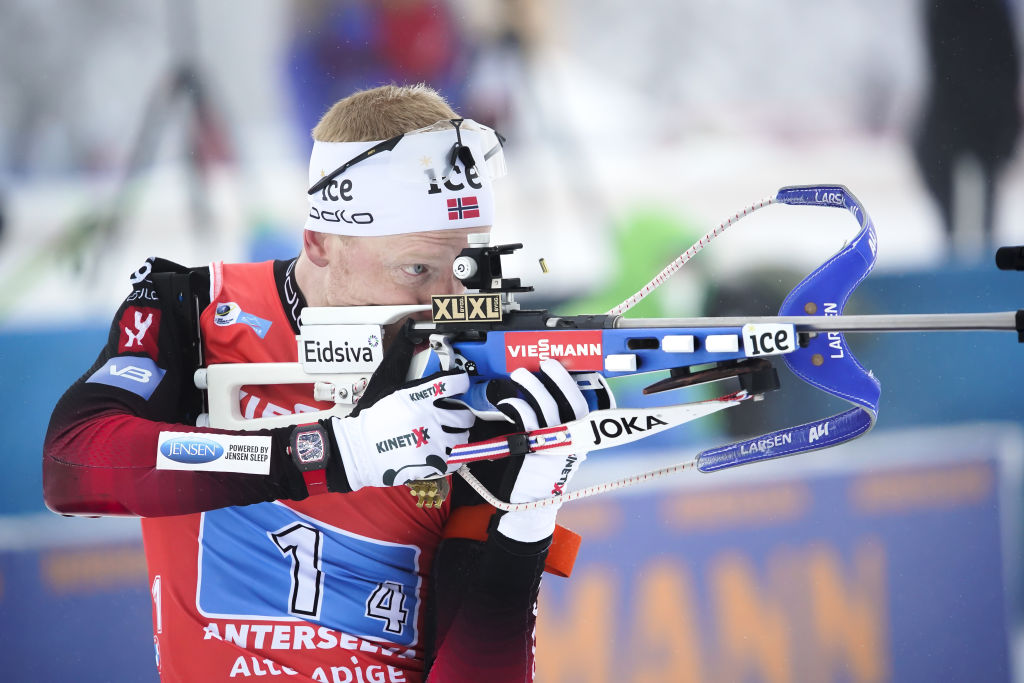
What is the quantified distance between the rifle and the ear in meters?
0.17

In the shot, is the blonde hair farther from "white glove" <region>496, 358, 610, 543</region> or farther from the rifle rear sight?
"white glove" <region>496, 358, 610, 543</region>

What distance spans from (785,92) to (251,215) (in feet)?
5.91

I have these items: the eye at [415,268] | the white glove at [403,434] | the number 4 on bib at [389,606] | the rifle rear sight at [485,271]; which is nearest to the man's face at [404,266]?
the eye at [415,268]

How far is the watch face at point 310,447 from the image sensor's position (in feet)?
5.65

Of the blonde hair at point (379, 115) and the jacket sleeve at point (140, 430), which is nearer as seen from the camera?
the jacket sleeve at point (140, 430)

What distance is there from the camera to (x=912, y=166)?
3277mm

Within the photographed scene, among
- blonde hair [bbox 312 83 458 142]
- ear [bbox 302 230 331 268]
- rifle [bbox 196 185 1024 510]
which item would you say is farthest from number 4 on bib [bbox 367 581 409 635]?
blonde hair [bbox 312 83 458 142]

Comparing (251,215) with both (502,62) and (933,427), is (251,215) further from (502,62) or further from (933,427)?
(933,427)

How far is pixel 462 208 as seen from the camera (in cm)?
191

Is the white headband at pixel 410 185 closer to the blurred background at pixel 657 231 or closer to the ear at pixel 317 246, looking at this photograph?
the ear at pixel 317 246

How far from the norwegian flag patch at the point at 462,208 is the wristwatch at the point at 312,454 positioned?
473 millimetres

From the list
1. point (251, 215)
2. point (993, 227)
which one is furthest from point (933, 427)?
point (251, 215)

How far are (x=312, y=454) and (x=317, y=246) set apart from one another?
486 mm

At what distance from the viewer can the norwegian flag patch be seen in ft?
6.23
